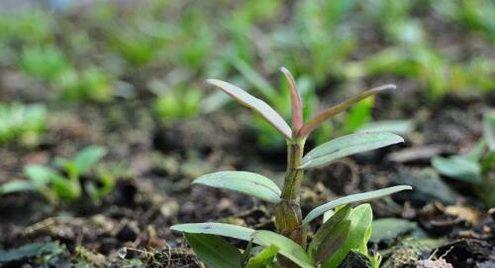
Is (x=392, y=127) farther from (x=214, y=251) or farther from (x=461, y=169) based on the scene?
(x=214, y=251)

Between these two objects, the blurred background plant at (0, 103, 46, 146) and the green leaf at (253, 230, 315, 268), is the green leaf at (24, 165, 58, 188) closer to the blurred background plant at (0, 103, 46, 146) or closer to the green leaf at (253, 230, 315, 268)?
the blurred background plant at (0, 103, 46, 146)

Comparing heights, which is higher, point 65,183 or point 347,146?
point 347,146

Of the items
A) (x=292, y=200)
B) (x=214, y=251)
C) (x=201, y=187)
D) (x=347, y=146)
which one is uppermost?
(x=347, y=146)

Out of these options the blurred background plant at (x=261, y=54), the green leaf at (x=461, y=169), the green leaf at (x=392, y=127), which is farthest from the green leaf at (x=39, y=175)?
the green leaf at (x=461, y=169)

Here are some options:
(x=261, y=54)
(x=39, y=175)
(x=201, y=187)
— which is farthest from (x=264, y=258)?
(x=261, y=54)

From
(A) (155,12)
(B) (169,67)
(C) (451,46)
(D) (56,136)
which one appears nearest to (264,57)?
(B) (169,67)

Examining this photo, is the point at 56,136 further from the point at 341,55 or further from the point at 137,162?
the point at 341,55
